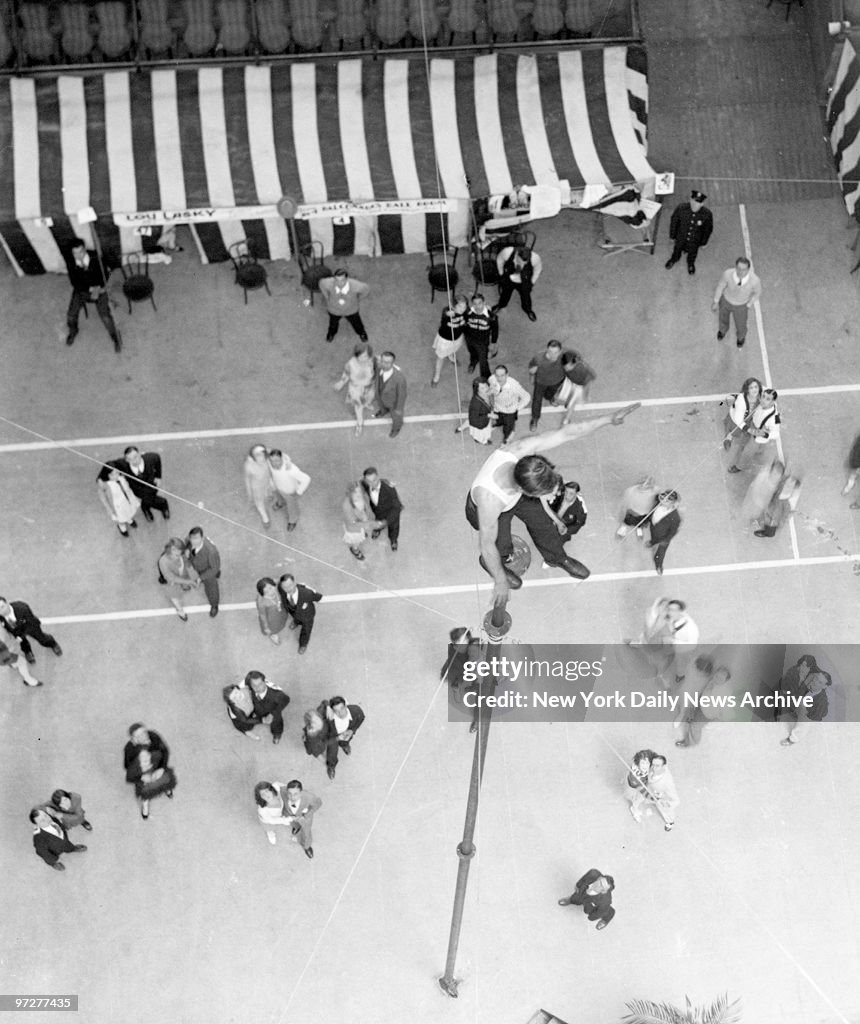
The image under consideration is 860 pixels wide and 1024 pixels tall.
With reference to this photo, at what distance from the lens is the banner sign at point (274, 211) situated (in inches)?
548

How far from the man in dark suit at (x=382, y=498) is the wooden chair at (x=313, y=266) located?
294 centimetres

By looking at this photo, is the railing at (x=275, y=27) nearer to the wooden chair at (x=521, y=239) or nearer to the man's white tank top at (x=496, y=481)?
the wooden chair at (x=521, y=239)

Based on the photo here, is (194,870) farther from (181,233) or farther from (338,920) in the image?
(181,233)

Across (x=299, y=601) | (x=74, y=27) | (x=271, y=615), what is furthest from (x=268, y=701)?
(x=74, y=27)

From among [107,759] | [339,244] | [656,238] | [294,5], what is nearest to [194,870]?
[107,759]

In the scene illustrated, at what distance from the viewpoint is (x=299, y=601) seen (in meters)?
12.3

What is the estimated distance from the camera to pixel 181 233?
14977mm

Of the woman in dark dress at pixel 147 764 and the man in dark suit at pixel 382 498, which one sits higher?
the man in dark suit at pixel 382 498

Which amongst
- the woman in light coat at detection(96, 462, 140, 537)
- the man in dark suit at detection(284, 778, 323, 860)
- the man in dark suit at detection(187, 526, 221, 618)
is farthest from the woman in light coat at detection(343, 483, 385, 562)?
the man in dark suit at detection(284, 778, 323, 860)

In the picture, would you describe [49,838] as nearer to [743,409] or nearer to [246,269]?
[246,269]

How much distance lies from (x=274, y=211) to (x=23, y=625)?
5138mm

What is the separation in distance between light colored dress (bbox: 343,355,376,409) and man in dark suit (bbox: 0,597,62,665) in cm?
385

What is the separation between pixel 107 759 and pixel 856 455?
8.11 meters

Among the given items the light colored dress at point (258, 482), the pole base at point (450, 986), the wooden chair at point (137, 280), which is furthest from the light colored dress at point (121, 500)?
the pole base at point (450, 986)
